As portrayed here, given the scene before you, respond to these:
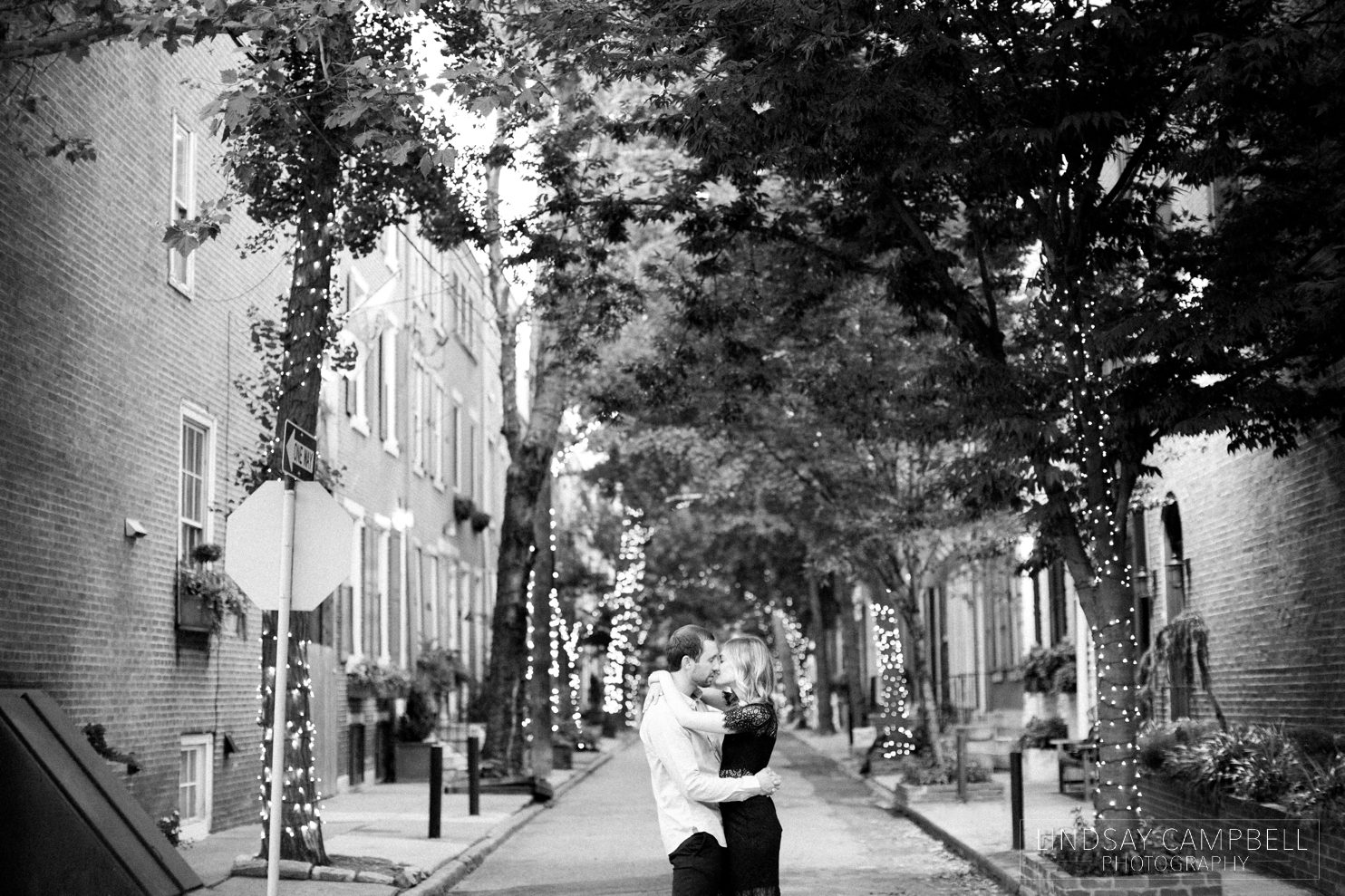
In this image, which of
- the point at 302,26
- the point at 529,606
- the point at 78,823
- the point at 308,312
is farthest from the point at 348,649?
the point at 302,26

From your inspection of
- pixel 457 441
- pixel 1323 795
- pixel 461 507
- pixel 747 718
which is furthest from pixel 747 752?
pixel 457 441

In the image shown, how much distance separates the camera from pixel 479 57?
13883mm

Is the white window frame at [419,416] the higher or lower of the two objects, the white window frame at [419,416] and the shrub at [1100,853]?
the higher

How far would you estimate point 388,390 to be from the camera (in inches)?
1133

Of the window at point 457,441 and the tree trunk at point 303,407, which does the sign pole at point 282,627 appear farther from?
the window at point 457,441

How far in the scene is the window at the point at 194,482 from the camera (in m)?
17.1

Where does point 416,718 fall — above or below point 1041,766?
above

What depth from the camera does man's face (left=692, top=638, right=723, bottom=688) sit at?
711 cm

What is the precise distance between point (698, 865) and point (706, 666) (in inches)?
A: 31.8

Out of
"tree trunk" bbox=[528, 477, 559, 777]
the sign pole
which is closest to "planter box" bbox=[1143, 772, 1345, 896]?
the sign pole

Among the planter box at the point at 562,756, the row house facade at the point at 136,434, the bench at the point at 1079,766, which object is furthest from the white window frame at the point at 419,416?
the bench at the point at 1079,766

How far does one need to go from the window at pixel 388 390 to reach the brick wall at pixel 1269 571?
42.8ft

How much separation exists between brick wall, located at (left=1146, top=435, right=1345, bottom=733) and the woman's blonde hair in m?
8.62

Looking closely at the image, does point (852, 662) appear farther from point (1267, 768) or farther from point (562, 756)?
point (1267, 768)
